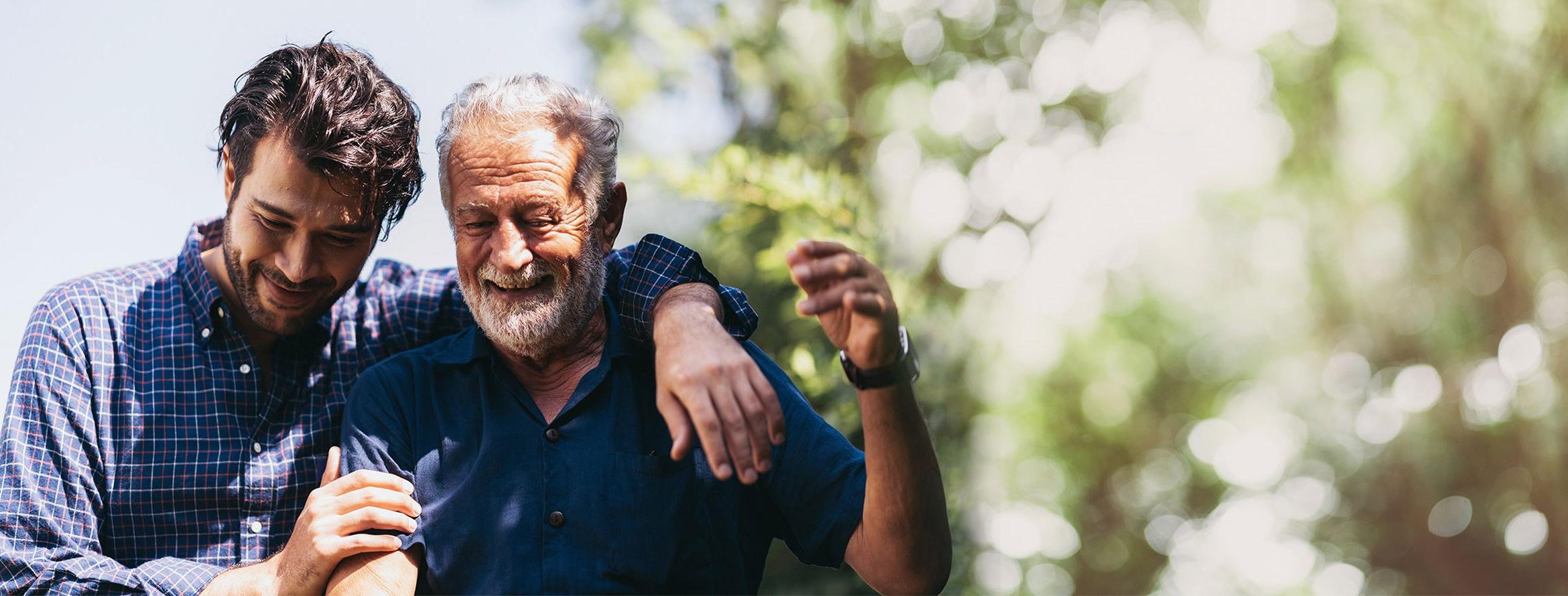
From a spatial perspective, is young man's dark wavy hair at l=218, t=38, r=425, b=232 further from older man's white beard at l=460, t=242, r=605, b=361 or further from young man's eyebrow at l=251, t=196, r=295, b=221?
older man's white beard at l=460, t=242, r=605, b=361

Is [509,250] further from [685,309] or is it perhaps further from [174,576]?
[174,576]

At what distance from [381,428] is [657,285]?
553 mm

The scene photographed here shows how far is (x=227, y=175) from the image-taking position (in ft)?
7.79

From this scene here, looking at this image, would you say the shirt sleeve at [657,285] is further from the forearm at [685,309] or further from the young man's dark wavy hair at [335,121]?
the young man's dark wavy hair at [335,121]

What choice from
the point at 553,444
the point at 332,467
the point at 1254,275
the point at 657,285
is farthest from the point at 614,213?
the point at 1254,275

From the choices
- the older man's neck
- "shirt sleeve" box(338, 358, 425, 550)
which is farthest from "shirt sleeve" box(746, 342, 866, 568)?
"shirt sleeve" box(338, 358, 425, 550)

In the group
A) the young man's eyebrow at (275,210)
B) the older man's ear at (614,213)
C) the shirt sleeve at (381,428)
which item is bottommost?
the shirt sleeve at (381,428)

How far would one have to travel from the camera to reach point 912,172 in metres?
4.54

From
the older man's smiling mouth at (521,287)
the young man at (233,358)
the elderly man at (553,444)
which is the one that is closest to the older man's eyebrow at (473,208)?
the elderly man at (553,444)

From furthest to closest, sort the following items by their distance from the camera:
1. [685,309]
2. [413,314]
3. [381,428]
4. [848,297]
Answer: [413,314] < [381,428] < [685,309] < [848,297]

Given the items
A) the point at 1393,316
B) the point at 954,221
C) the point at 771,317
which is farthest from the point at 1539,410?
the point at 771,317

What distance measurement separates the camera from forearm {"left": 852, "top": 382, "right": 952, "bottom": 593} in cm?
178

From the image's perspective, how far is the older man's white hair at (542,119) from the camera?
217 centimetres

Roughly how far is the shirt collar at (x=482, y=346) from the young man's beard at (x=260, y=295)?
0.84 feet
